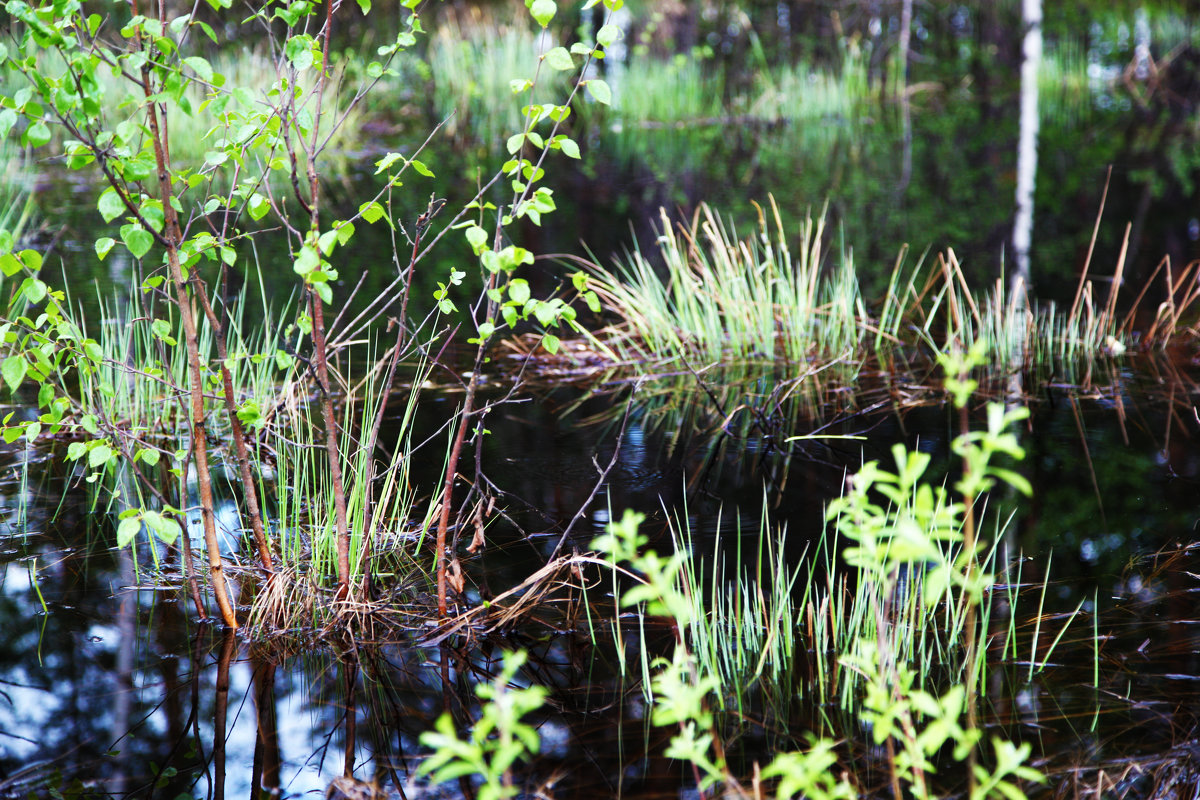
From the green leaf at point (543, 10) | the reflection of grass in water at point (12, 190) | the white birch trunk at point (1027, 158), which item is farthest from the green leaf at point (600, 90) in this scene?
the reflection of grass in water at point (12, 190)

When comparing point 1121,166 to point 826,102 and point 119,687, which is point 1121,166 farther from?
point 119,687

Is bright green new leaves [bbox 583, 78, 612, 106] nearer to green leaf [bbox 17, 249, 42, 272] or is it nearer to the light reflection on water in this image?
green leaf [bbox 17, 249, 42, 272]

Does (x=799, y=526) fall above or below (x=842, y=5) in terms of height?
below

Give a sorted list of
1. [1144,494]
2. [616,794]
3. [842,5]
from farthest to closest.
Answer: [842,5] < [1144,494] < [616,794]

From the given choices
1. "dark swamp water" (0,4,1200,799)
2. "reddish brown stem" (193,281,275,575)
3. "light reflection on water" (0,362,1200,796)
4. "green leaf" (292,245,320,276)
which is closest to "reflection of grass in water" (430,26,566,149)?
"dark swamp water" (0,4,1200,799)

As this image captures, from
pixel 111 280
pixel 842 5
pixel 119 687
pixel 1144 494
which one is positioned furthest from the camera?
pixel 842 5

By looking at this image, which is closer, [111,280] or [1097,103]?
[111,280]

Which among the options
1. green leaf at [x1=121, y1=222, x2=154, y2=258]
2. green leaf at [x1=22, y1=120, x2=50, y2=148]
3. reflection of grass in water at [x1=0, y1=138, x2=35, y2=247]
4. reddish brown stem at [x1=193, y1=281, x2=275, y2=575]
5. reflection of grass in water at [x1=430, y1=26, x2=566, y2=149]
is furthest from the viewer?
reflection of grass in water at [x1=430, y1=26, x2=566, y2=149]

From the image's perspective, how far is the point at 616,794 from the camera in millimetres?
1810

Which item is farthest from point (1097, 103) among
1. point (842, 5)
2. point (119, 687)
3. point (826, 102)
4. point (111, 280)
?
point (119, 687)

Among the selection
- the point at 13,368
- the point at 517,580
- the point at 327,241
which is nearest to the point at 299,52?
the point at 327,241

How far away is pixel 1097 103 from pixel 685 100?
533cm

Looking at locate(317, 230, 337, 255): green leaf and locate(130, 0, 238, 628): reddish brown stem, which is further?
locate(130, 0, 238, 628): reddish brown stem

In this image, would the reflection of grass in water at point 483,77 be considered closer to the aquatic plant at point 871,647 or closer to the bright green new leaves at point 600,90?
the bright green new leaves at point 600,90
